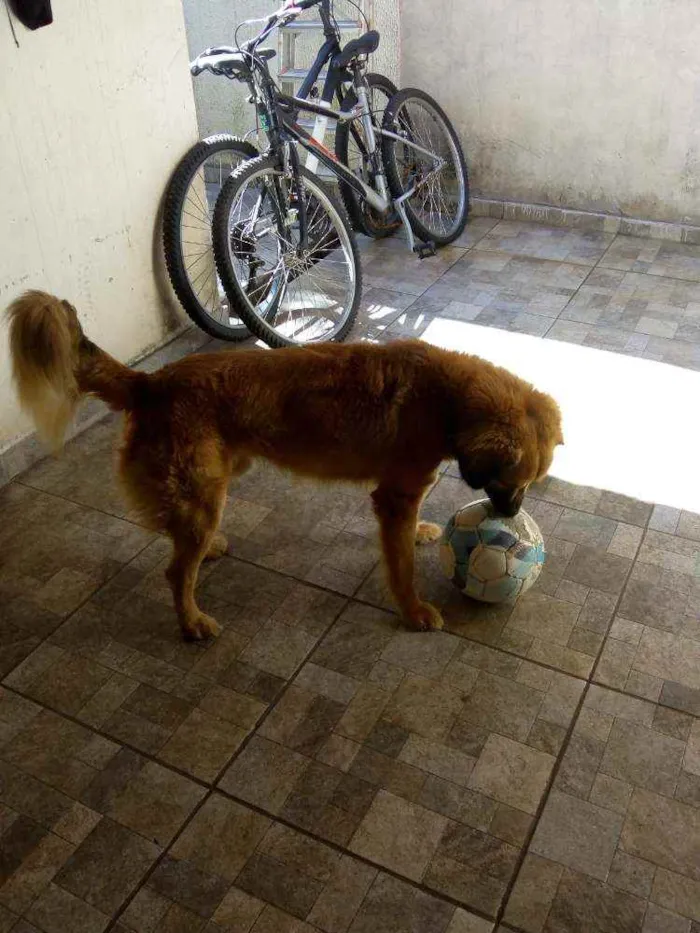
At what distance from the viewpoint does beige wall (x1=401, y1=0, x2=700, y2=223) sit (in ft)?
16.9

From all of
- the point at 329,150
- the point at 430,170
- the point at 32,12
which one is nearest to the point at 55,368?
the point at 32,12

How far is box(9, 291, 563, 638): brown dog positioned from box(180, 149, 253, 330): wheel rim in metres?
1.87

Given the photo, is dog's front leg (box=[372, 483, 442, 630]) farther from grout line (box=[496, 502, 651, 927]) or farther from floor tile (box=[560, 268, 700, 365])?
floor tile (box=[560, 268, 700, 365])

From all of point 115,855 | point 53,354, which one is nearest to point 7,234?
point 53,354

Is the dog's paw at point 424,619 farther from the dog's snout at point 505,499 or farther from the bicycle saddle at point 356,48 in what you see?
the bicycle saddle at point 356,48

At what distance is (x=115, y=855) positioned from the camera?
2217mm

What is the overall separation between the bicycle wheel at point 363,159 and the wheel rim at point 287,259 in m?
0.66

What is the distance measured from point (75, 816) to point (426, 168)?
186 inches

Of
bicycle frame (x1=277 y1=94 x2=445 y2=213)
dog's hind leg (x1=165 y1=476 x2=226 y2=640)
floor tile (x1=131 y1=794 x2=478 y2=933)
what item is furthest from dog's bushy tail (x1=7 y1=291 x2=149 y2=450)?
bicycle frame (x1=277 y1=94 x2=445 y2=213)

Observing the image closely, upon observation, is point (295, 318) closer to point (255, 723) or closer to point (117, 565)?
point (117, 565)

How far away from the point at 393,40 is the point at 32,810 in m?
5.30

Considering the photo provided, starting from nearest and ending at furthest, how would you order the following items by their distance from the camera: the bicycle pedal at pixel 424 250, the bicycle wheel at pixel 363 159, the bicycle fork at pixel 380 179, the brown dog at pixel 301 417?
the brown dog at pixel 301 417
the bicycle fork at pixel 380 179
the bicycle wheel at pixel 363 159
the bicycle pedal at pixel 424 250

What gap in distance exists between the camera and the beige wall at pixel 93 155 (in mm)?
3395

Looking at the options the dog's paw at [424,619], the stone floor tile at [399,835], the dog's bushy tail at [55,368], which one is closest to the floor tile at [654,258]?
the dog's paw at [424,619]
